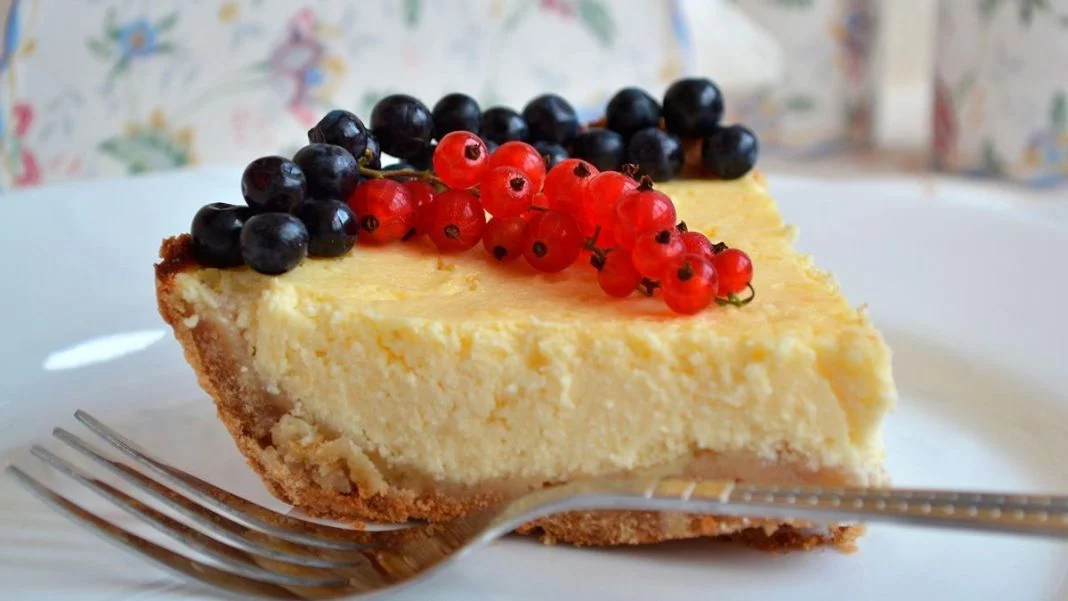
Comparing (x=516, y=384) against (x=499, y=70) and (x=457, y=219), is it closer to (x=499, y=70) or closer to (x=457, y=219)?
(x=457, y=219)

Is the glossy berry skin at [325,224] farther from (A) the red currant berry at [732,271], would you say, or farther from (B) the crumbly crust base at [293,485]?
(A) the red currant berry at [732,271]

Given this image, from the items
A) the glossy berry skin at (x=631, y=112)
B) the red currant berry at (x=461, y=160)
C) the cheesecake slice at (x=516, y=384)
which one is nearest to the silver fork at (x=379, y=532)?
the cheesecake slice at (x=516, y=384)

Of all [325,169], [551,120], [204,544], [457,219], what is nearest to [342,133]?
[325,169]

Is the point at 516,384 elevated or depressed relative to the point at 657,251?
depressed

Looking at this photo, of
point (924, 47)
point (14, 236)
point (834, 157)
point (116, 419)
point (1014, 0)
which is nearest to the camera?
point (116, 419)

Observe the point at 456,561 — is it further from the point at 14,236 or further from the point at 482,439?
the point at 14,236

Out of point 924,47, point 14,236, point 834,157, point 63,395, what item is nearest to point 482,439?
point 63,395
